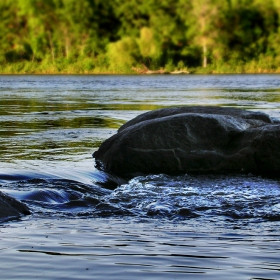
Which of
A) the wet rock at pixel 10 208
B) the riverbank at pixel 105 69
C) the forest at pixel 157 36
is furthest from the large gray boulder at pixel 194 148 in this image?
the forest at pixel 157 36

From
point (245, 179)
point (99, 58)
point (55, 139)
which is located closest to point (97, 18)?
point (99, 58)

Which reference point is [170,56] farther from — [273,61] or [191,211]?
[191,211]

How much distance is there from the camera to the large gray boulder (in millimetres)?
9039

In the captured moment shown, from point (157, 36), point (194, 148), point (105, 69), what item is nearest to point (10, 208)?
point (194, 148)

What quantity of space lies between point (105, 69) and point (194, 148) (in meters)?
59.2

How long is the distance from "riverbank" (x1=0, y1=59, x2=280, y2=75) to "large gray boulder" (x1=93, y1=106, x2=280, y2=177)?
180 feet

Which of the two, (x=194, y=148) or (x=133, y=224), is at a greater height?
(x=194, y=148)

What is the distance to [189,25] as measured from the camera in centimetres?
6612

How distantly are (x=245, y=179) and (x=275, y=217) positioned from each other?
2.18 meters

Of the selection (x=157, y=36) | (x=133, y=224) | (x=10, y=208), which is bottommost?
(x=133, y=224)

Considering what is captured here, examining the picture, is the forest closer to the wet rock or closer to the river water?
the river water

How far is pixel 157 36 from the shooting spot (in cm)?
6594

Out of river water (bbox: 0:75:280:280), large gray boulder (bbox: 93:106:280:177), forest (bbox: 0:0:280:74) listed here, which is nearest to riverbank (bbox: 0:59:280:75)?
forest (bbox: 0:0:280:74)

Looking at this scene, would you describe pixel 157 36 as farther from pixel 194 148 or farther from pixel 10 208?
pixel 10 208
